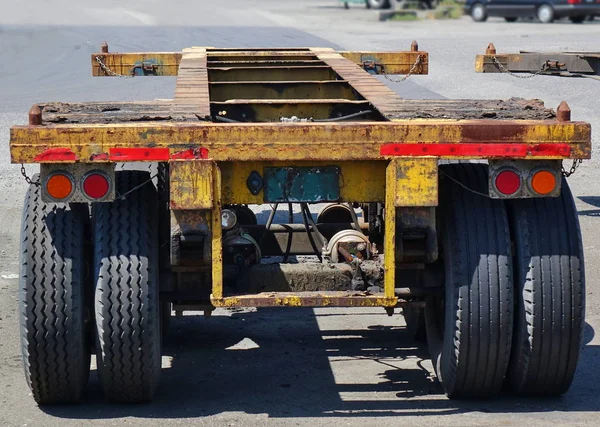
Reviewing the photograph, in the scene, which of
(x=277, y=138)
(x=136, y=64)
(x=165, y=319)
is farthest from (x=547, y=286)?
(x=136, y=64)

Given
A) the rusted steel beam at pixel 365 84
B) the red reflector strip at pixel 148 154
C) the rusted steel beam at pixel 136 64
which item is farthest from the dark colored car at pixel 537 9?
the red reflector strip at pixel 148 154

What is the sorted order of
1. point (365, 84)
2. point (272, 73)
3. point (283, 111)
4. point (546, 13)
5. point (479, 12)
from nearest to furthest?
1. point (283, 111)
2. point (365, 84)
3. point (272, 73)
4. point (546, 13)
5. point (479, 12)

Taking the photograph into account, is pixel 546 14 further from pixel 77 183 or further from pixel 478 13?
pixel 77 183

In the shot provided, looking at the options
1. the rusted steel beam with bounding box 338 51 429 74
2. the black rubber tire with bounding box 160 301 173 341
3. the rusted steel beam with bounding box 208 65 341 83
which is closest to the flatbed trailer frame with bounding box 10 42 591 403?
the black rubber tire with bounding box 160 301 173 341

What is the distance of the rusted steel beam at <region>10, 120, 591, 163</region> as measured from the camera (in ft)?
17.6

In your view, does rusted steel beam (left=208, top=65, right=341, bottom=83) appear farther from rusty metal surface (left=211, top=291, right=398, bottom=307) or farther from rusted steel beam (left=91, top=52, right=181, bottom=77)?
rusty metal surface (left=211, top=291, right=398, bottom=307)

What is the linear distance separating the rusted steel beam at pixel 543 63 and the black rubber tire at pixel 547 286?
6084 millimetres

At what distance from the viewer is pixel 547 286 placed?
561 centimetres

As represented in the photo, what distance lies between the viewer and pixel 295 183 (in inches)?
220

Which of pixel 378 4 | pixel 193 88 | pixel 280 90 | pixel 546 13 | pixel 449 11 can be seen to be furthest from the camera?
pixel 378 4

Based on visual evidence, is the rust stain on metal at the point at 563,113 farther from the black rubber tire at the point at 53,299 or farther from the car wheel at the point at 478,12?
the car wheel at the point at 478,12

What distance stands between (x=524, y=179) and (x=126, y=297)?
185cm

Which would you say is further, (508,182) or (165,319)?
(165,319)

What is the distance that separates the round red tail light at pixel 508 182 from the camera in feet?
18.1
